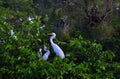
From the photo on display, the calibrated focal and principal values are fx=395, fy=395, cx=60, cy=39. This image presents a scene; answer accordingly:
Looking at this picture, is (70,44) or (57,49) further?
(70,44)

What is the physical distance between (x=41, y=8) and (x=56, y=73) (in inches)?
224

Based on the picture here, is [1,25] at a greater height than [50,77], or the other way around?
[1,25]

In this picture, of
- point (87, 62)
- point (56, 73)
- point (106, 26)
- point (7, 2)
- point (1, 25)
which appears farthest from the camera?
point (7, 2)

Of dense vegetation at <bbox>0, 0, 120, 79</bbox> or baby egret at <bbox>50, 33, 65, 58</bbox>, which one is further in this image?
baby egret at <bbox>50, 33, 65, 58</bbox>

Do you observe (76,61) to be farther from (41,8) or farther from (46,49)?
(41,8)

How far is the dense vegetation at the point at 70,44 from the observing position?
473 cm

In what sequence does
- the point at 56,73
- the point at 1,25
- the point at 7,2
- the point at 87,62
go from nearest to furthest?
the point at 56,73
the point at 87,62
the point at 1,25
the point at 7,2

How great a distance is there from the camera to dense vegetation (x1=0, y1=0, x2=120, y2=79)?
4.73 metres

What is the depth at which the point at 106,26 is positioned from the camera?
6.82 m

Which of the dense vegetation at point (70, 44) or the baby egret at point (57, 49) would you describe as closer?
the dense vegetation at point (70, 44)

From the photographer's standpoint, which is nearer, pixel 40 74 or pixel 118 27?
pixel 40 74

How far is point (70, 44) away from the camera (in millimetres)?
5234

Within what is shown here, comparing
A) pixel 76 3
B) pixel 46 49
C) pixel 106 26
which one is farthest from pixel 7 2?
pixel 46 49

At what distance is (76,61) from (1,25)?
1.21 metres
